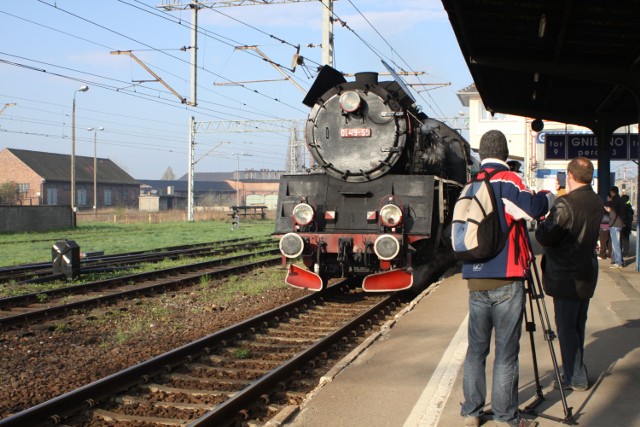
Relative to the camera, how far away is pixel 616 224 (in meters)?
13.5

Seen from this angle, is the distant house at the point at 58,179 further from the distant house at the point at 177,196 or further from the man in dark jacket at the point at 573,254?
the man in dark jacket at the point at 573,254

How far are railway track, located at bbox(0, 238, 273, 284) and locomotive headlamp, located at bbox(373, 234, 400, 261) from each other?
23.0ft

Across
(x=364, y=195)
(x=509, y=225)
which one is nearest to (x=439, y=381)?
(x=509, y=225)

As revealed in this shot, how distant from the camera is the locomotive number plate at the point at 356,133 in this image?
10336mm

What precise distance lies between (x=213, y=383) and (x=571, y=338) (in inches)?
122

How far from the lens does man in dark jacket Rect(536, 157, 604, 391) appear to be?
4.90 metres

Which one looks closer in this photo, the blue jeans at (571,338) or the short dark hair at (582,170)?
the short dark hair at (582,170)

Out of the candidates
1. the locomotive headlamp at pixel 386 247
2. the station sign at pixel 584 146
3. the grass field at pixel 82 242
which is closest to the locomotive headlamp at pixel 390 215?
the locomotive headlamp at pixel 386 247

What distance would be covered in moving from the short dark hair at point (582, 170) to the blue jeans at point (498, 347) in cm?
126

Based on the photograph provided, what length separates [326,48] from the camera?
18.3 m

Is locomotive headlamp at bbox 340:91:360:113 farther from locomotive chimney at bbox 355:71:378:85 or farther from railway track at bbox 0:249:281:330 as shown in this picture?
railway track at bbox 0:249:281:330

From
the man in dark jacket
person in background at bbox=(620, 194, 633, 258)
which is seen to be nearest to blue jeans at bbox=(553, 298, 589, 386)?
the man in dark jacket

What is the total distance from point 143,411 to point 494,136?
11.3ft

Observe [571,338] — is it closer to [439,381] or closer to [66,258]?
[439,381]
